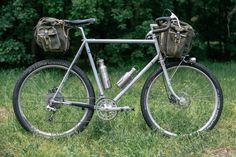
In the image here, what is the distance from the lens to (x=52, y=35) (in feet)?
15.4

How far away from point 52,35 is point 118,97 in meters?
0.86

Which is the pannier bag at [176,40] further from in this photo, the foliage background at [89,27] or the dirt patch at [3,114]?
the foliage background at [89,27]

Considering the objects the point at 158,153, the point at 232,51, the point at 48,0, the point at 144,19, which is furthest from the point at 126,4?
the point at 158,153

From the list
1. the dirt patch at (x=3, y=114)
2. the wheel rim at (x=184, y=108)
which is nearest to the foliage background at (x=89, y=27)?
the dirt patch at (x=3, y=114)

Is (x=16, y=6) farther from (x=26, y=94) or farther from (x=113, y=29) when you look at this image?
(x=26, y=94)

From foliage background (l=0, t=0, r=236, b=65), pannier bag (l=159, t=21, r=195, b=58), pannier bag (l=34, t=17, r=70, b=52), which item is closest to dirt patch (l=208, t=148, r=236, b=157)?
pannier bag (l=159, t=21, r=195, b=58)

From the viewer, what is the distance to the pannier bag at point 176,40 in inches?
185

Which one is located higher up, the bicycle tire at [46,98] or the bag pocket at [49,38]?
the bag pocket at [49,38]

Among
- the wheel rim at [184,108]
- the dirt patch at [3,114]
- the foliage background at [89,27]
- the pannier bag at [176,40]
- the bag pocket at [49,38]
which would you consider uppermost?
the bag pocket at [49,38]

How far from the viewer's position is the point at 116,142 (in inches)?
183

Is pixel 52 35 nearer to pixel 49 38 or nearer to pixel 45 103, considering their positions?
pixel 49 38

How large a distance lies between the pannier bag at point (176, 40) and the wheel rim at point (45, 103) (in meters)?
0.86

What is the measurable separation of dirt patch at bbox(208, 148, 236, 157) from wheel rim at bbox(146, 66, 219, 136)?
16.9 inches

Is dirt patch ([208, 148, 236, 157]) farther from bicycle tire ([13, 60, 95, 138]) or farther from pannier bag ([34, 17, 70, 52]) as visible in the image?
pannier bag ([34, 17, 70, 52])
